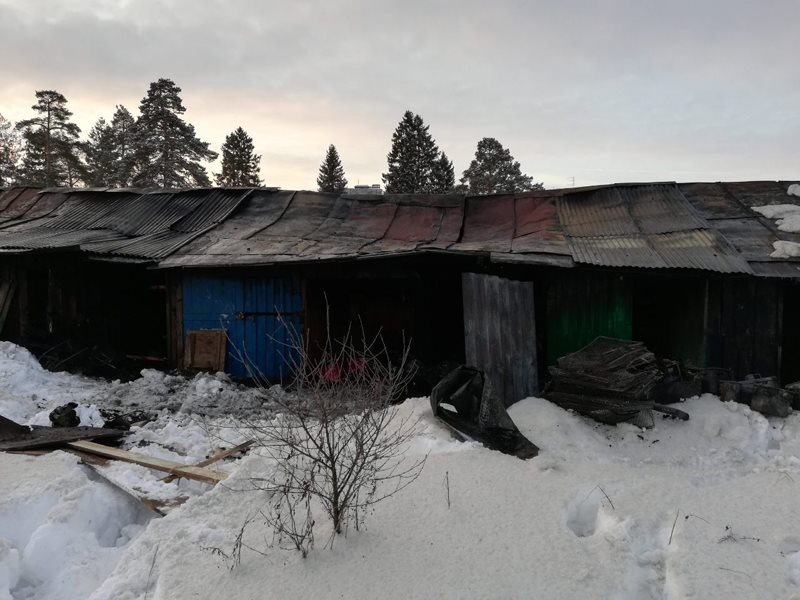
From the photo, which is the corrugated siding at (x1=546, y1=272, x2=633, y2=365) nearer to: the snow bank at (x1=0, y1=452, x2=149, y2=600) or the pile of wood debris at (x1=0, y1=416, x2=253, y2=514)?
the pile of wood debris at (x1=0, y1=416, x2=253, y2=514)

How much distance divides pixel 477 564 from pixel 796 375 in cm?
939

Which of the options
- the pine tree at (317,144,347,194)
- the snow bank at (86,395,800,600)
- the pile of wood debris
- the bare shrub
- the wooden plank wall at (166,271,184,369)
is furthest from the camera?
the pine tree at (317,144,347,194)

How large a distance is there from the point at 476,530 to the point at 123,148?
3897 centimetres

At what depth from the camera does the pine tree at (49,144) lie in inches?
1081

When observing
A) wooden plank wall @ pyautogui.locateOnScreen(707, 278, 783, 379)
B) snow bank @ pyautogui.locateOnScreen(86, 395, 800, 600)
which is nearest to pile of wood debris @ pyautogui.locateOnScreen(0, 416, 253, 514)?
snow bank @ pyautogui.locateOnScreen(86, 395, 800, 600)

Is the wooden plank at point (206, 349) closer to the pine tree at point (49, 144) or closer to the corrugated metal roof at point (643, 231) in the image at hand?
the corrugated metal roof at point (643, 231)

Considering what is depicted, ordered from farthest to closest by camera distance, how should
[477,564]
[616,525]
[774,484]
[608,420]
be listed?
[608,420], [774,484], [616,525], [477,564]

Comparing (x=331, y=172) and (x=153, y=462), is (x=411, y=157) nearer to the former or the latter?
(x=331, y=172)

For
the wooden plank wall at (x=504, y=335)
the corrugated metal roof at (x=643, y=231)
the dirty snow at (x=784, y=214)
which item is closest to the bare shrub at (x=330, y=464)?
the wooden plank wall at (x=504, y=335)

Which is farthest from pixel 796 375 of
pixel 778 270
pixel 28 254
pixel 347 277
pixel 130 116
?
pixel 130 116

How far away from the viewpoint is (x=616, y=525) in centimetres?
376

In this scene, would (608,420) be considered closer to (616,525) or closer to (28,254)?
(616,525)

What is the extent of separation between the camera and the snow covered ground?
10.5 ft

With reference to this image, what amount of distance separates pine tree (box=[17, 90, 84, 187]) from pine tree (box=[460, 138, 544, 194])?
26918 millimetres
